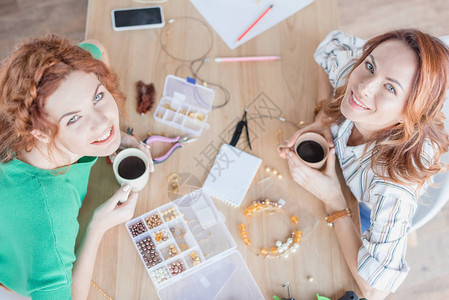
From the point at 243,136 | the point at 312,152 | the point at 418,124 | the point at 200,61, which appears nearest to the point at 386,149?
the point at 418,124

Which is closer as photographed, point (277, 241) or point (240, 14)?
point (277, 241)

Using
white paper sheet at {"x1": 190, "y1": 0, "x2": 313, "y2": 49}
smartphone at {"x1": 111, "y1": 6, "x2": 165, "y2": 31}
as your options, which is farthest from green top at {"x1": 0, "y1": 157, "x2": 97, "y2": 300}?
white paper sheet at {"x1": 190, "y1": 0, "x2": 313, "y2": 49}

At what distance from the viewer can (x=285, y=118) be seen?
Answer: 134 centimetres

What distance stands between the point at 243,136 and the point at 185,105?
24 cm

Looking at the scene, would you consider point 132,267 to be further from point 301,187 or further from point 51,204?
point 301,187

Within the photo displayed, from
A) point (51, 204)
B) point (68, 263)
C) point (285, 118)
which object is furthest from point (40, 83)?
point (285, 118)

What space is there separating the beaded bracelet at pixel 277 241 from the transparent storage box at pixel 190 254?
0.05m

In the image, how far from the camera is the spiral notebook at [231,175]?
1.22 m

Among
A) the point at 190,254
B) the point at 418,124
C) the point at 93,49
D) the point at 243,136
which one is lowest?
the point at 190,254

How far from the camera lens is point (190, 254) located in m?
1.15

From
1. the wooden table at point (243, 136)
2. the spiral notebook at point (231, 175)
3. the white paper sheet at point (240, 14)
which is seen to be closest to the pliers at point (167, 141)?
the wooden table at point (243, 136)

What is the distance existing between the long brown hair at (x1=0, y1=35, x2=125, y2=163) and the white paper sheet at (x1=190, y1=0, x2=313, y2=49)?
0.63 metres

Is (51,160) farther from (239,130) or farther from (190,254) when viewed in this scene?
(239,130)

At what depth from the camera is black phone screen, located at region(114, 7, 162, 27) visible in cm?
141
